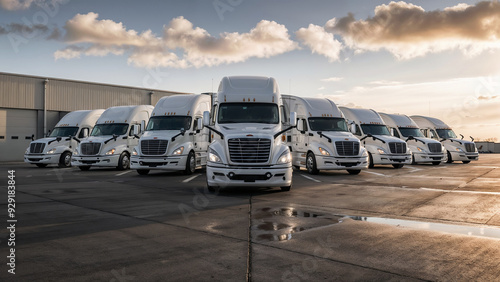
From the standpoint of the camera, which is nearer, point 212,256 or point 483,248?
point 212,256

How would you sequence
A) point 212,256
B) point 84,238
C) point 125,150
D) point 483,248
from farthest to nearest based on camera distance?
1. point 125,150
2. point 84,238
3. point 483,248
4. point 212,256

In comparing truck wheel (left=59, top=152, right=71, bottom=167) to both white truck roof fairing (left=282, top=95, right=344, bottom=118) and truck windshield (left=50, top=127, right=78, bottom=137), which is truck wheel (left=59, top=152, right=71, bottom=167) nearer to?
truck windshield (left=50, top=127, right=78, bottom=137)

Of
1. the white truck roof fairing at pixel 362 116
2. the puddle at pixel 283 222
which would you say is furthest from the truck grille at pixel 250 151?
the white truck roof fairing at pixel 362 116

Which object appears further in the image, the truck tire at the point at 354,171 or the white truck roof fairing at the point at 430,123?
the white truck roof fairing at the point at 430,123

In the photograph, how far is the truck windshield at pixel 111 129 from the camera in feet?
72.1

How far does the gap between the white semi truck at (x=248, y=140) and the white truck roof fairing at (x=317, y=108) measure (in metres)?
6.31

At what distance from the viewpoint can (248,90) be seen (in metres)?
13.8

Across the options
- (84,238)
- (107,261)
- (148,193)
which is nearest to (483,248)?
(107,261)

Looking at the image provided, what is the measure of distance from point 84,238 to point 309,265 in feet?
11.0

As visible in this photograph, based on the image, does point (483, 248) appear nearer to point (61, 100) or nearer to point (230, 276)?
point (230, 276)

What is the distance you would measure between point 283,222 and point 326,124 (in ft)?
41.1

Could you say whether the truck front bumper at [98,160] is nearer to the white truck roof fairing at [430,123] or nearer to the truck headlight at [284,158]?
the truck headlight at [284,158]

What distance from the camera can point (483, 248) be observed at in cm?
577

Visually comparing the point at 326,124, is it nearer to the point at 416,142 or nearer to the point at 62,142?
the point at 416,142
